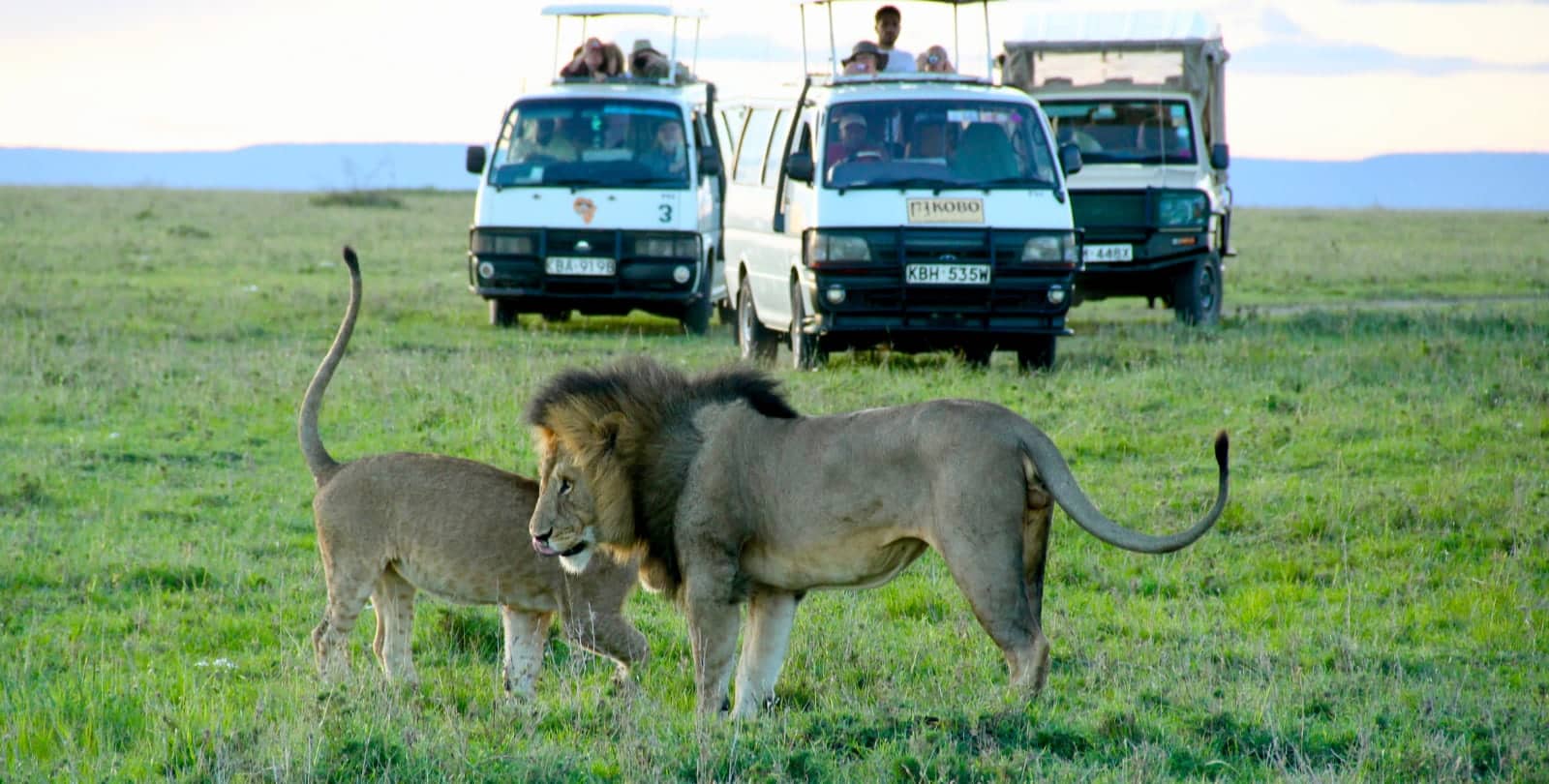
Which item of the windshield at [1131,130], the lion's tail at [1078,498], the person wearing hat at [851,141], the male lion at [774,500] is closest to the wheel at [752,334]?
the person wearing hat at [851,141]

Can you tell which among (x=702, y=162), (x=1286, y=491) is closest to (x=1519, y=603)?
(x=1286, y=491)

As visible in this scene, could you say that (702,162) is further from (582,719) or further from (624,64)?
(582,719)

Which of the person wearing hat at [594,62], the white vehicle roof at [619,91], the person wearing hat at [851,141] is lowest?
the person wearing hat at [851,141]

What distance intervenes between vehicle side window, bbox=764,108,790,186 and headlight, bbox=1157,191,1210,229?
5231 mm

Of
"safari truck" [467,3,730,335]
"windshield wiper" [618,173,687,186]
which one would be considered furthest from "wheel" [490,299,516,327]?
"windshield wiper" [618,173,687,186]

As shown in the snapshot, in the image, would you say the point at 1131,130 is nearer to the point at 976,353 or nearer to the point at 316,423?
the point at 976,353

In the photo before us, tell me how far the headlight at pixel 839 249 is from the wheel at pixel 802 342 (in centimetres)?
57

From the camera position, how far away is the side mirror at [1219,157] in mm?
20438

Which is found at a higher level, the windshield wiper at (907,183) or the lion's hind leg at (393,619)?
the windshield wiper at (907,183)

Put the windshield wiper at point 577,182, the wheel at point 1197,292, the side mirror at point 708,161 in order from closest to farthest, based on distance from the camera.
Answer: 1. the windshield wiper at point 577,182
2. the side mirror at point 708,161
3. the wheel at point 1197,292

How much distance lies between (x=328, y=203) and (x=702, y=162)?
48.3 m

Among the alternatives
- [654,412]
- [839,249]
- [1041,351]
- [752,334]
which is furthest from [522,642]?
[752,334]

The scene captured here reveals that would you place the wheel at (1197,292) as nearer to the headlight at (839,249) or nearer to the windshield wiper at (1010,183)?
the windshield wiper at (1010,183)

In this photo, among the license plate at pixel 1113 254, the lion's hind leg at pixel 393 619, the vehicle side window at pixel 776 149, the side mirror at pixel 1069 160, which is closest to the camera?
the lion's hind leg at pixel 393 619
